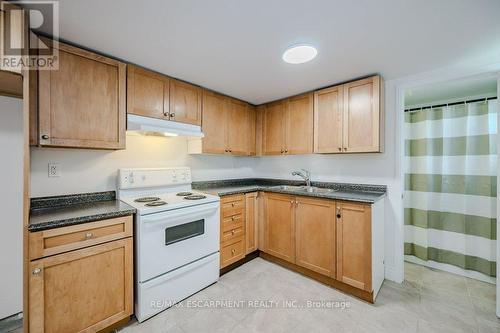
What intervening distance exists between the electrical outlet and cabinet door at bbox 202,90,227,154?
4.25ft

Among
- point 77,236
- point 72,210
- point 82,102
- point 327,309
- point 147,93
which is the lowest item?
point 327,309

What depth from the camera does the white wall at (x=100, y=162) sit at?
5.64ft

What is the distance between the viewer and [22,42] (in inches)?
47.0

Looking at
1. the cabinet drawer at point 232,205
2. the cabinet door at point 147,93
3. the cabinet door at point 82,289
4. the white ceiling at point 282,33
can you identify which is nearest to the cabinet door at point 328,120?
the white ceiling at point 282,33

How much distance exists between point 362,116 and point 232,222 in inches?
71.3

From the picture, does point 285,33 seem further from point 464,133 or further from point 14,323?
point 14,323

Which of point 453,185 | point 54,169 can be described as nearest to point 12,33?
point 54,169

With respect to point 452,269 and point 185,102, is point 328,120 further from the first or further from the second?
point 452,269

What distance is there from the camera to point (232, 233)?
2459 millimetres

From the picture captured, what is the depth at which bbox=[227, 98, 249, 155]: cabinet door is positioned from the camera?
9.27ft

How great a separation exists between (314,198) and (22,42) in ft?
8.05

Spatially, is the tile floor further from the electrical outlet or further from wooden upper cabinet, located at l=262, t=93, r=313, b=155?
wooden upper cabinet, located at l=262, t=93, r=313, b=155

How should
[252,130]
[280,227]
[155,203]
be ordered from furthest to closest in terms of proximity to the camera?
[252,130], [280,227], [155,203]

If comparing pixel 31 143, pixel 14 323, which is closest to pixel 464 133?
pixel 31 143
